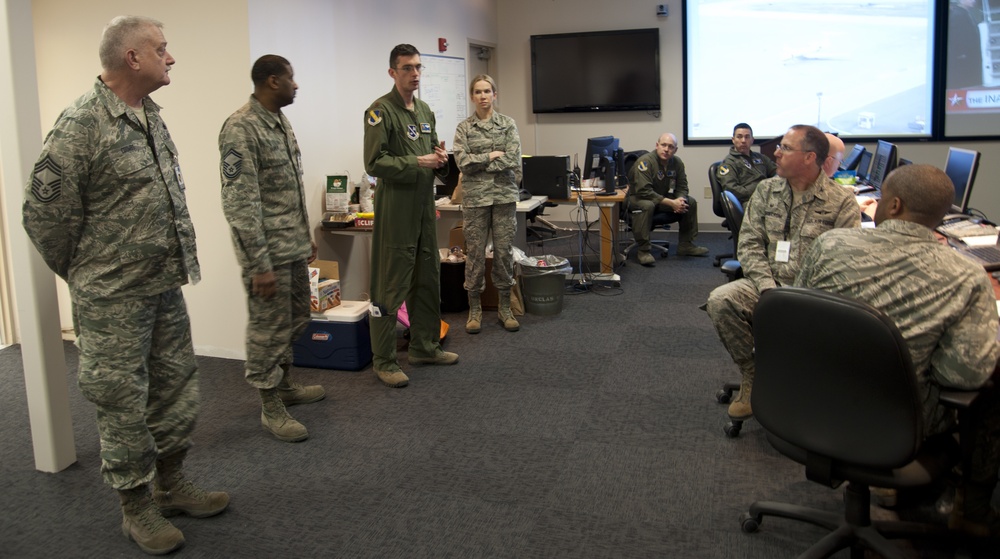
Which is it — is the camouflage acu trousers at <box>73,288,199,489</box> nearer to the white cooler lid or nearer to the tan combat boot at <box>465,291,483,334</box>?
→ the white cooler lid

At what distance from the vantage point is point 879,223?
2.27 metres

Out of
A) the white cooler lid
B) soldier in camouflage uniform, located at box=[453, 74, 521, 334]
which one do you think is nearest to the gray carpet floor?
the white cooler lid

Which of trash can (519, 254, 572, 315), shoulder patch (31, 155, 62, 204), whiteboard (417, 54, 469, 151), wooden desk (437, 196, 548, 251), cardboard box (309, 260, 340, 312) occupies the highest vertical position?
whiteboard (417, 54, 469, 151)

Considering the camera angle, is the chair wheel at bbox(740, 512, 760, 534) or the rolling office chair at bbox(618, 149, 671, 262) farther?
the rolling office chair at bbox(618, 149, 671, 262)

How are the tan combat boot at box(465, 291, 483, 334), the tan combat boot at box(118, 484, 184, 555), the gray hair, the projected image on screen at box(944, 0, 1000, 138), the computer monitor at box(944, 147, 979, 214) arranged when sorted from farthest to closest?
the projected image on screen at box(944, 0, 1000, 138) → the tan combat boot at box(465, 291, 483, 334) → the computer monitor at box(944, 147, 979, 214) → the tan combat boot at box(118, 484, 184, 555) → the gray hair

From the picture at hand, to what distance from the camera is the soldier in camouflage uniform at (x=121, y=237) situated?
223 centimetres

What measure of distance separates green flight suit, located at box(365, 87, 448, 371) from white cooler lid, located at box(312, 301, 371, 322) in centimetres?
23

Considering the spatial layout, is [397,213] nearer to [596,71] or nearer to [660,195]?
[660,195]

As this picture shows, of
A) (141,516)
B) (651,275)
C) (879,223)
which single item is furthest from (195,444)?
(651,275)

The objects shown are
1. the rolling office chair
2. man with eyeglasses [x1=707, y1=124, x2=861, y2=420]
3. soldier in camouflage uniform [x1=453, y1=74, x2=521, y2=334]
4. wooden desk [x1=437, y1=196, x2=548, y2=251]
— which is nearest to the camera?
man with eyeglasses [x1=707, y1=124, x2=861, y2=420]

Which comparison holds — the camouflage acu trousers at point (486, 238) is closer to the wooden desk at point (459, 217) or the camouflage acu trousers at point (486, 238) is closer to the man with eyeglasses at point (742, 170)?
the wooden desk at point (459, 217)

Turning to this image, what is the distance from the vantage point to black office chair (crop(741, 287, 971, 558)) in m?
1.86

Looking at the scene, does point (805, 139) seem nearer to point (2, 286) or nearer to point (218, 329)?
point (218, 329)

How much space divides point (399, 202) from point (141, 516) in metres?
1.86
